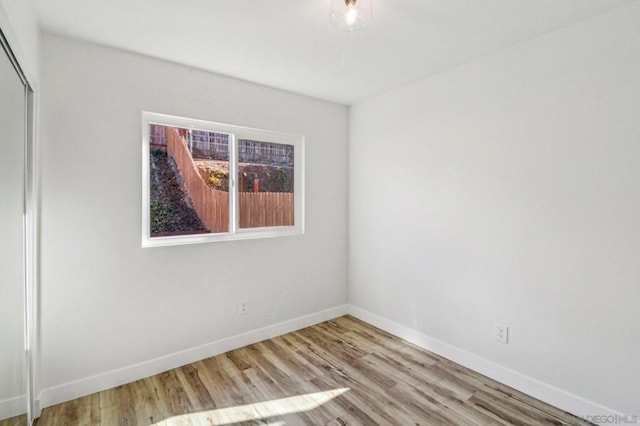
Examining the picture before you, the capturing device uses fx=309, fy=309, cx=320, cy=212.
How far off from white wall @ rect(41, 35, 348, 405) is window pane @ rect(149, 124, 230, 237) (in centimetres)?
16

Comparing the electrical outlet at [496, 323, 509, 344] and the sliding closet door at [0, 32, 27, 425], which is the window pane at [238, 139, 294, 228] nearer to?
the sliding closet door at [0, 32, 27, 425]

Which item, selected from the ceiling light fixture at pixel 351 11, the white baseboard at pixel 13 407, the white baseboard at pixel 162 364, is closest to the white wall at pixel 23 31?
the ceiling light fixture at pixel 351 11

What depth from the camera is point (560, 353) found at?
2002 millimetres

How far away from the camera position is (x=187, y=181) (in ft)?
8.58

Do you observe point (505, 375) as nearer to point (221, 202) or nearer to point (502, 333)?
point (502, 333)

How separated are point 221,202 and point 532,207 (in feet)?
8.09

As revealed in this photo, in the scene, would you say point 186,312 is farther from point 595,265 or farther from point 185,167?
point 595,265

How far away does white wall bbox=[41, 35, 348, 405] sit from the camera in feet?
6.66

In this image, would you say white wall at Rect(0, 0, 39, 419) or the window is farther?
the window

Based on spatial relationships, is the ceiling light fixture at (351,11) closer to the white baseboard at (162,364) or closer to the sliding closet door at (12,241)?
the sliding closet door at (12,241)

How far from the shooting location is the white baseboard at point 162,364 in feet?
6.75

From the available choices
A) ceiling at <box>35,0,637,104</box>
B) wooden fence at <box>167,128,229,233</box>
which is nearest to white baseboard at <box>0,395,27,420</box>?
wooden fence at <box>167,128,229,233</box>

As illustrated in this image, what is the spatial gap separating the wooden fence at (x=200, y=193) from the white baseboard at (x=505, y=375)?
1.92m

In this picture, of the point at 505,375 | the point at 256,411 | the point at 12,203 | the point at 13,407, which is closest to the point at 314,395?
the point at 256,411
